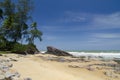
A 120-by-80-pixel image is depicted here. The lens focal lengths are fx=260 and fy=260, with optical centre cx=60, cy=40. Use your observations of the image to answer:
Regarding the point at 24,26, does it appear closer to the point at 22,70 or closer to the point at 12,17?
the point at 12,17

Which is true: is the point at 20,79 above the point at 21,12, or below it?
below

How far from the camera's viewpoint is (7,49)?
39.5 meters

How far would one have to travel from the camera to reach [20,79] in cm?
1148

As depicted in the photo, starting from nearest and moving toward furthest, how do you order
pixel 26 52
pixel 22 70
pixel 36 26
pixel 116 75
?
pixel 22 70 < pixel 116 75 < pixel 26 52 < pixel 36 26

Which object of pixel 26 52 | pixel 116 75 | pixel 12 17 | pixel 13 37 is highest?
pixel 12 17

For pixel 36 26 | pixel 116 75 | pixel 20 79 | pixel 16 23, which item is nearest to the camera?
pixel 20 79

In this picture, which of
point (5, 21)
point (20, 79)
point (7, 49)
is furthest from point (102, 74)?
point (5, 21)

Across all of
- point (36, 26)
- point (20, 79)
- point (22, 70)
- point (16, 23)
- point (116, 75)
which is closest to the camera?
point (20, 79)

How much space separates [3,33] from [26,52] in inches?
249

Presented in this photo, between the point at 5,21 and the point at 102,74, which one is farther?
the point at 5,21

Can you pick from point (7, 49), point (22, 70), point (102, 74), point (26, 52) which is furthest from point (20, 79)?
point (7, 49)

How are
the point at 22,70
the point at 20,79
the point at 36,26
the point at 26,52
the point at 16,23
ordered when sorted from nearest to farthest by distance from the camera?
the point at 20,79, the point at 22,70, the point at 26,52, the point at 16,23, the point at 36,26

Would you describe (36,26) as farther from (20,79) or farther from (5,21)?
(20,79)

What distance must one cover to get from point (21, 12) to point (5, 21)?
9.58ft
